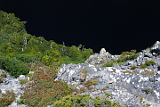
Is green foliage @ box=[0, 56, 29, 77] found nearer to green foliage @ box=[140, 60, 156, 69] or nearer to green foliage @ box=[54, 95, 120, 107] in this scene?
green foliage @ box=[54, 95, 120, 107]

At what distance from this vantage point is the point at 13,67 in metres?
25.0

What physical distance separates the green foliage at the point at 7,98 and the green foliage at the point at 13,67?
485 centimetres

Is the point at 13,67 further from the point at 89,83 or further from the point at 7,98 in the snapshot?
the point at 89,83

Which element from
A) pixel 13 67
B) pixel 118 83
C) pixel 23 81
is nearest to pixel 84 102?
pixel 118 83

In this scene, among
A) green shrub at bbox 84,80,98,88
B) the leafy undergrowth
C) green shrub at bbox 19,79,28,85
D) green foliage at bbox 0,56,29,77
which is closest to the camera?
the leafy undergrowth

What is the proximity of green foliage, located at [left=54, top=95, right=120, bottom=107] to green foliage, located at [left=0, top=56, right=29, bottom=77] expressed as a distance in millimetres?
8040

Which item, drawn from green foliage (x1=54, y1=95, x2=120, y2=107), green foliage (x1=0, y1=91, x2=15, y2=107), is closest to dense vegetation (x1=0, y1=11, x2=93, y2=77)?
green foliage (x1=0, y1=91, x2=15, y2=107)

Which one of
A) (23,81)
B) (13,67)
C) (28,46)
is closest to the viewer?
(23,81)

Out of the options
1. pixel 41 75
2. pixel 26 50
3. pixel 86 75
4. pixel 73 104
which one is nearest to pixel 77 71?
pixel 86 75

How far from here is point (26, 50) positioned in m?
47.0

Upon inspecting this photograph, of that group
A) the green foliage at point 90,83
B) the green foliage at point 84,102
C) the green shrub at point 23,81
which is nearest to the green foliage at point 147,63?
the green foliage at point 90,83

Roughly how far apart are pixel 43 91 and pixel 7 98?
216 cm

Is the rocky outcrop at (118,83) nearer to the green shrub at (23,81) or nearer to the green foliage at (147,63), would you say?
the green foliage at (147,63)

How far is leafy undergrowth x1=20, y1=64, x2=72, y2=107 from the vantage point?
17.8 metres
